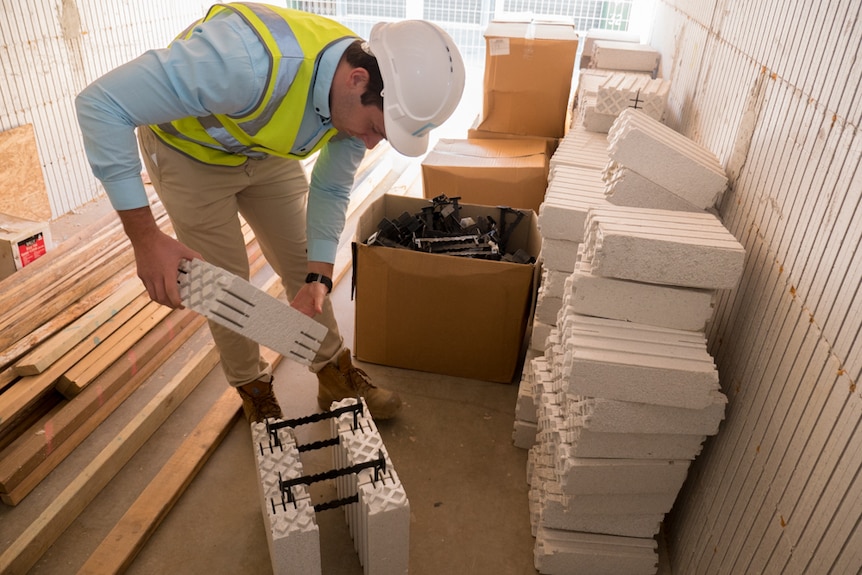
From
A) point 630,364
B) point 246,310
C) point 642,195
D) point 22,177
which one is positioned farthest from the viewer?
point 22,177

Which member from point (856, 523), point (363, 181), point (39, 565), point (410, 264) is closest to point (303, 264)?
point (410, 264)

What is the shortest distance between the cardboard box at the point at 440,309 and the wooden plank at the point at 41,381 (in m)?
1.20

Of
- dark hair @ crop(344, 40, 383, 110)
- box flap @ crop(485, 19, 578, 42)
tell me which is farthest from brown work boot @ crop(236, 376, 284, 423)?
box flap @ crop(485, 19, 578, 42)

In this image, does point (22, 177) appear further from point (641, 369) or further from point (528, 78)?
point (641, 369)

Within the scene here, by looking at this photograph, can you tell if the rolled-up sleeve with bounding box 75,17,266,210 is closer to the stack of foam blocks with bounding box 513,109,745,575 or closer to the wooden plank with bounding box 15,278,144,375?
the stack of foam blocks with bounding box 513,109,745,575

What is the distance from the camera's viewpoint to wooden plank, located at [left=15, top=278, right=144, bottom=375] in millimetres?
2645

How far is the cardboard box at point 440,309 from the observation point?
2.99 meters

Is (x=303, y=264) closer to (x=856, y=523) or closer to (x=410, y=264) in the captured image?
(x=410, y=264)

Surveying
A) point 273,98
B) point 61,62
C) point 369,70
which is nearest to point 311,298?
point 273,98

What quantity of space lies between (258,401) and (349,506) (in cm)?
77

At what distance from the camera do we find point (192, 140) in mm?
2186

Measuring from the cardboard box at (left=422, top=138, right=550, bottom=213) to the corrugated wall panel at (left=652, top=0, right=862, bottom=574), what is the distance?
1.59m

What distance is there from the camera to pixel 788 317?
1.72 meters

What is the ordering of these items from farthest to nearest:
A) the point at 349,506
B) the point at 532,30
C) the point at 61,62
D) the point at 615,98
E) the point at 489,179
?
the point at 532,30
the point at 61,62
the point at 489,179
the point at 615,98
the point at 349,506
